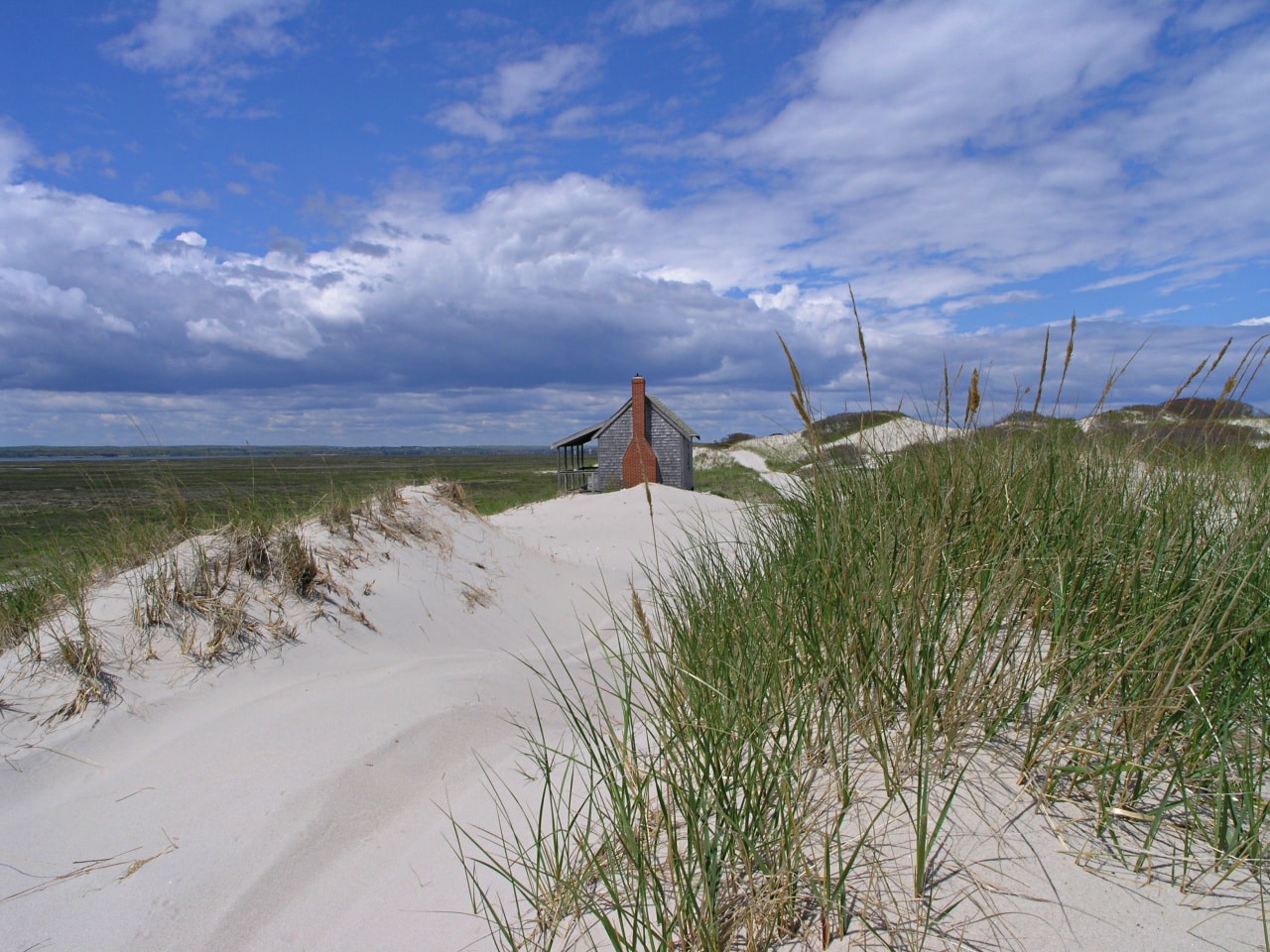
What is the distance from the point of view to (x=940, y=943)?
170 centimetres

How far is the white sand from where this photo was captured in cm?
186

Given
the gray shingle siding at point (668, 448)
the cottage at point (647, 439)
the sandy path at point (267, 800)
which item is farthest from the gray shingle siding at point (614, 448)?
the sandy path at point (267, 800)

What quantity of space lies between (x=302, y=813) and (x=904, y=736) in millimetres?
2671

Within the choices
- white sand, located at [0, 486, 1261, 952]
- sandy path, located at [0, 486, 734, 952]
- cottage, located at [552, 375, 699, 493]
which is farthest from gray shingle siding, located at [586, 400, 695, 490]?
sandy path, located at [0, 486, 734, 952]

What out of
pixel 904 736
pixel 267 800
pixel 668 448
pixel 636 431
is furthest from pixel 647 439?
pixel 904 736

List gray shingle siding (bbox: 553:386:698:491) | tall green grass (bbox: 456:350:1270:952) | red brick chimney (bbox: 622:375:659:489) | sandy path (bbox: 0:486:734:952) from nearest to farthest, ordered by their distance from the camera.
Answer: tall green grass (bbox: 456:350:1270:952) < sandy path (bbox: 0:486:734:952) < red brick chimney (bbox: 622:375:659:489) < gray shingle siding (bbox: 553:386:698:491)

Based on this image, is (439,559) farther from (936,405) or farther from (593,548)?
(936,405)

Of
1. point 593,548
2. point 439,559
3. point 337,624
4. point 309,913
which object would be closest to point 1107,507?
point 309,913

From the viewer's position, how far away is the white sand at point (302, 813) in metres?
1.86

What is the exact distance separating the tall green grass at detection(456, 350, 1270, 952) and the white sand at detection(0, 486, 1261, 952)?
13 cm

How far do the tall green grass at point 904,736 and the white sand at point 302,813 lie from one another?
127 mm

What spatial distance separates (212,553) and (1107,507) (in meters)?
5.72

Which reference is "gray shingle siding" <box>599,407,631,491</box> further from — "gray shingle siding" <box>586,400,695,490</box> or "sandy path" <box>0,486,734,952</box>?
"sandy path" <box>0,486,734,952</box>

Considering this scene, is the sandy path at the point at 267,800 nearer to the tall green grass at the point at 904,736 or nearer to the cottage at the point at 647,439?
the tall green grass at the point at 904,736
